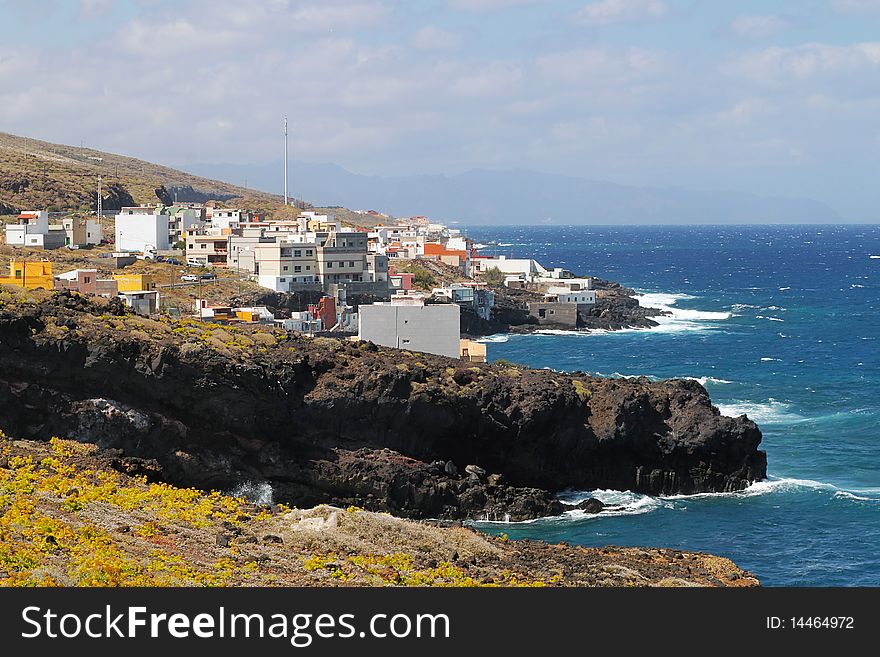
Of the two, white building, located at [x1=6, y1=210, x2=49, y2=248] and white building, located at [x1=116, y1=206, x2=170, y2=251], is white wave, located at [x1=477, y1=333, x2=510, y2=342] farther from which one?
white building, located at [x1=6, y1=210, x2=49, y2=248]

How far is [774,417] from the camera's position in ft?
212

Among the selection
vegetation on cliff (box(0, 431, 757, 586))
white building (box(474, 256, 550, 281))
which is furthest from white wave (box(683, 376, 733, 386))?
white building (box(474, 256, 550, 281))

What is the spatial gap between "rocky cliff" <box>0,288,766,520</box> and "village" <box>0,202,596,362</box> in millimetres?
11957

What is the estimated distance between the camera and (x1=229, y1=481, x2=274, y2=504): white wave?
42531 millimetres

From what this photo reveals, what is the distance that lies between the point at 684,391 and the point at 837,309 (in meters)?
85.2

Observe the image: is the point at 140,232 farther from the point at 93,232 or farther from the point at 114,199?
the point at 114,199

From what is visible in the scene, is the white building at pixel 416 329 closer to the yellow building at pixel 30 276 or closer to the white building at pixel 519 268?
the yellow building at pixel 30 276

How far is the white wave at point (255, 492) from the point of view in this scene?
4253 cm

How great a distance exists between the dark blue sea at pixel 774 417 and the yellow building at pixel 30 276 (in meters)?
26.6

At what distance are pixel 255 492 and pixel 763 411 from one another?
32.9m

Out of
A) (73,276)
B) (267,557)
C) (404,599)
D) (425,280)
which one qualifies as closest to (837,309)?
(425,280)

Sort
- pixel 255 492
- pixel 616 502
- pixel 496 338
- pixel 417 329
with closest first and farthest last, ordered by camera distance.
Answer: pixel 255 492 < pixel 616 502 < pixel 417 329 < pixel 496 338


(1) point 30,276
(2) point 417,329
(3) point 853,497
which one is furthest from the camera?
(2) point 417,329

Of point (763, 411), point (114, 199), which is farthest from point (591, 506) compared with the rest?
point (114, 199)
